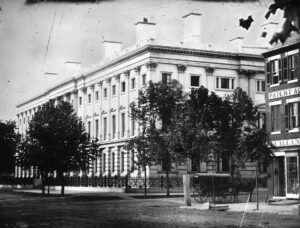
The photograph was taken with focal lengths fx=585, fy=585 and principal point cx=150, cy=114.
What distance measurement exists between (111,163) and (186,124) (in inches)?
1100

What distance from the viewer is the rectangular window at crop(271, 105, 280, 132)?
3448 centimetres

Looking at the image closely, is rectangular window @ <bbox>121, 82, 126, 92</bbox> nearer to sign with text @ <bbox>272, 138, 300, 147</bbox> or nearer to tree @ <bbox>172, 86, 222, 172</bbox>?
tree @ <bbox>172, 86, 222, 172</bbox>

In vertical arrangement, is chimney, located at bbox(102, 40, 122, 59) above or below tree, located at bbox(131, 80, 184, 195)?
above

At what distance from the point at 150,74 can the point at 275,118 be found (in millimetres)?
26547

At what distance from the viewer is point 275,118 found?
34781 mm

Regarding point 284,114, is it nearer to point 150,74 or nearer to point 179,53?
point 150,74

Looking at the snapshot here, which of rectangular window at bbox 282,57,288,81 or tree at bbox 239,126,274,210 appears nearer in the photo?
tree at bbox 239,126,274,210

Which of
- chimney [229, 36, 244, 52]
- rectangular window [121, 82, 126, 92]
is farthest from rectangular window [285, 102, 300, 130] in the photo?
rectangular window [121, 82, 126, 92]

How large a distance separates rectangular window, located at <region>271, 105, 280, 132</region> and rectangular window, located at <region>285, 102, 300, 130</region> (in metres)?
0.89

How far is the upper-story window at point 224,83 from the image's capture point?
64188mm

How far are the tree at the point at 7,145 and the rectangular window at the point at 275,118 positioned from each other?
2487 cm

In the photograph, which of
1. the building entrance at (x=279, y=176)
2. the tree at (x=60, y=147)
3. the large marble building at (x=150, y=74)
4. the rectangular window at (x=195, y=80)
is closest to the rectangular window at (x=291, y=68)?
the building entrance at (x=279, y=176)

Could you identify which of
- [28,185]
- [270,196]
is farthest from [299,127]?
[28,185]

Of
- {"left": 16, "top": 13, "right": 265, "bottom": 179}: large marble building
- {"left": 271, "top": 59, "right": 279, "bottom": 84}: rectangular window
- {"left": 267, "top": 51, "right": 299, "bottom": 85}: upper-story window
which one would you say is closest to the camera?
{"left": 267, "top": 51, "right": 299, "bottom": 85}: upper-story window
